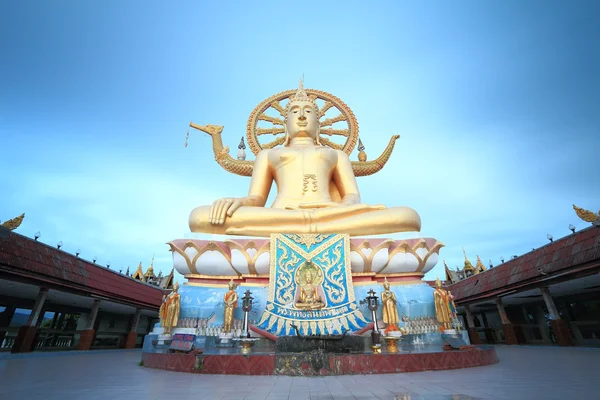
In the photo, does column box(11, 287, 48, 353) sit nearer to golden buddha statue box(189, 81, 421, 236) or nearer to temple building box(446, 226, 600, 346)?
golden buddha statue box(189, 81, 421, 236)

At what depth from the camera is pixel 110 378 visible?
370 cm

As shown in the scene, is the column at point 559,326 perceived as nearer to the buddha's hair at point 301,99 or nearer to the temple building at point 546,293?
the temple building at point 546,293

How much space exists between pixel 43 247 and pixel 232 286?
15.9 ft

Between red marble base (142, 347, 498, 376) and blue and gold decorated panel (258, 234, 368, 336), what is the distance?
6.54 ft

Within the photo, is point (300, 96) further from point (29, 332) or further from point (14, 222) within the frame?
point (29, 332)

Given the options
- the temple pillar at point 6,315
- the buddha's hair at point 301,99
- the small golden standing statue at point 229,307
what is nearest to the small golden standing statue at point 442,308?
the small golden standing statue at point 229,307

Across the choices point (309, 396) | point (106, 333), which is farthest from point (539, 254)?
point (106, 333)

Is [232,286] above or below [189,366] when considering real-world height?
above

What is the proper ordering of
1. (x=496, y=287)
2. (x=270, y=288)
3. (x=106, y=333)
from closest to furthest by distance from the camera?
(x=270, y=288)
(x=496, y=287)
(x=106, y=333)

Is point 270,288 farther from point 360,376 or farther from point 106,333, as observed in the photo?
point 106,333

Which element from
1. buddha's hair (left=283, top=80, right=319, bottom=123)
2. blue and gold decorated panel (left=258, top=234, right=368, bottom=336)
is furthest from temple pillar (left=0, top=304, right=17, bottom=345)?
buddha's hair (left=283, top=80, right=319, bottom=123)

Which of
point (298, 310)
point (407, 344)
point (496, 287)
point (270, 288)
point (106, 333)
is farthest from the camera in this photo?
point (106, 333)

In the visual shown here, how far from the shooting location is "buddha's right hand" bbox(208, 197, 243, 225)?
7.18 metres

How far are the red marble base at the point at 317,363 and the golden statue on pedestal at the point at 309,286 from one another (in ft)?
7.97
